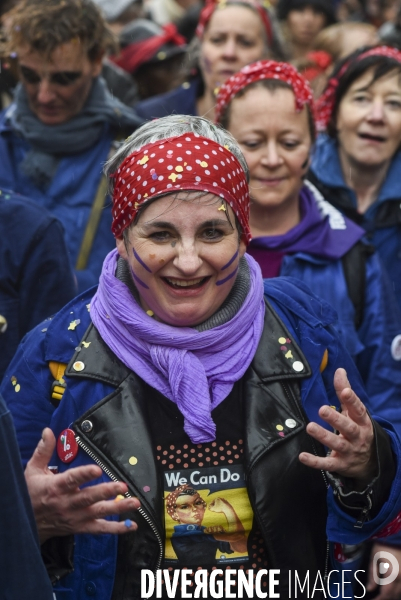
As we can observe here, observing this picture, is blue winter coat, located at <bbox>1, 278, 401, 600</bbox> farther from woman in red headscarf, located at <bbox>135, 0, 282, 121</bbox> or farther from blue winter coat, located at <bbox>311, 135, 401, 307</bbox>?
woman in red headscarf, located at <bbox>135, 0, 282, 121</bbox>

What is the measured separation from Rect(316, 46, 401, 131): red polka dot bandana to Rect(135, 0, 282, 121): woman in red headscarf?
0.82 m

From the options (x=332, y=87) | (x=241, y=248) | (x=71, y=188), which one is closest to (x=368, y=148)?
(x=332, y=87)

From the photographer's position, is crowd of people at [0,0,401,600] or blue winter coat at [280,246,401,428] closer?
crowd of people at [0,0,401,600]

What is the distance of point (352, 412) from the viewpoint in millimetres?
2787

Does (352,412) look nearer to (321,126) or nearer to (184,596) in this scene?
(184,596)

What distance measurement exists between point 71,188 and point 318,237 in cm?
139

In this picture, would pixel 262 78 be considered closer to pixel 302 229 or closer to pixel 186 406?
pixel 302 229

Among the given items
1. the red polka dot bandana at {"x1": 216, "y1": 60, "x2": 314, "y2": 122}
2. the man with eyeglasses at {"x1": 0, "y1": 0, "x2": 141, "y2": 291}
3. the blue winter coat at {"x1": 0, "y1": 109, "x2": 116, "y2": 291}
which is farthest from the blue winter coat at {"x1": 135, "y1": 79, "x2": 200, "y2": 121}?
the red polka dot bandana at {"x1": 216, "y1": 60, "x2": 314, "y2": 122}

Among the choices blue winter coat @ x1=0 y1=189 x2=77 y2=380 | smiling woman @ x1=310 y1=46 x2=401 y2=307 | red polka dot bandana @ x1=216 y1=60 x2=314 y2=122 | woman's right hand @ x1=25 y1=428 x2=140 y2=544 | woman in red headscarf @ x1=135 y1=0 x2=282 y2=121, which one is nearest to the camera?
woman's right hand @ x1=25 y1=428 x2=140 y2=544

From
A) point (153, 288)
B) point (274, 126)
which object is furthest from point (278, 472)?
point (274, 126)

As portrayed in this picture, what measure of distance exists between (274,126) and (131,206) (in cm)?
132

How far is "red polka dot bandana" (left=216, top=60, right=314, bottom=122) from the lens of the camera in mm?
4242

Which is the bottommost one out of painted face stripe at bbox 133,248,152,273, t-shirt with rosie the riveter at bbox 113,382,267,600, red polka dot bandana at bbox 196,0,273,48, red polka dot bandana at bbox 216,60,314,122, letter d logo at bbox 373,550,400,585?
letter d logo at bbox 373,550,400,585

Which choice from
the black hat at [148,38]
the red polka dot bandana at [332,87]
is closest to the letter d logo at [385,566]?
the red polka dot bandana at [332,87]
